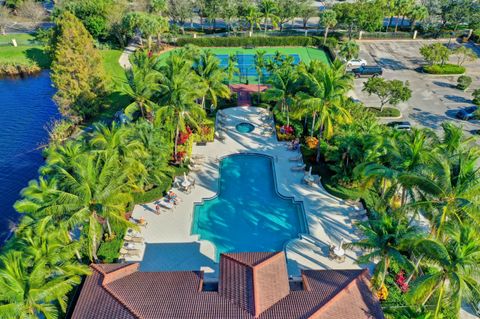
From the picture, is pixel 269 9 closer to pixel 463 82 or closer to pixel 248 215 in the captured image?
pixel 463 82

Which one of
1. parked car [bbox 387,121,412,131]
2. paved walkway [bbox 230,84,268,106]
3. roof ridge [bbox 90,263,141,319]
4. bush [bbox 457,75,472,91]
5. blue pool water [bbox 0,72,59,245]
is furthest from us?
bush [bbox 457,75,472,91]

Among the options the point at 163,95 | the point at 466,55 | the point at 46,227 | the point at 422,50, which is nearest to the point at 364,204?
the point at 163,95

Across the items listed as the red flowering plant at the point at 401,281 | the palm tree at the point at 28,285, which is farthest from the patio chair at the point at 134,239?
the red flowering plant at the point at 401,281

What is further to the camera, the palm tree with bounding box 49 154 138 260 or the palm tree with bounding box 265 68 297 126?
the palm tree with bounding box 265 68 297 126

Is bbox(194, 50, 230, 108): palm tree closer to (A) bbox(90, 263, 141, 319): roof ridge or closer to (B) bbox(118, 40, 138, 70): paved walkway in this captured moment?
(B) bbox(118, 40, 138, 70): paved walkway

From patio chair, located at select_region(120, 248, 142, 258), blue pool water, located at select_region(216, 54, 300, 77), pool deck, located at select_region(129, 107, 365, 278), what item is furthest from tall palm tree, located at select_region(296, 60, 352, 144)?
blue pool water, located at select_region(216, 54, 300, 77)

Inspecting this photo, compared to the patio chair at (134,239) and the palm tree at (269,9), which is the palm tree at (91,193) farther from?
the palm tree at (269,9)

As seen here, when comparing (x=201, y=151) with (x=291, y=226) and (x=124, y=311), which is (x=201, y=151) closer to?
→ (x=291, y=226)
